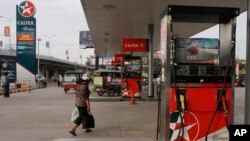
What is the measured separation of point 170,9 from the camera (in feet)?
23.3

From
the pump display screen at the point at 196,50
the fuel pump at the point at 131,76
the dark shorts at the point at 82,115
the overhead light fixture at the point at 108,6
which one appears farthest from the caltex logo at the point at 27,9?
the pump display screen at the point at 196,50

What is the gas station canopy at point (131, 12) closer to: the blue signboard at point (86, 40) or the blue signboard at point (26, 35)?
the blue signboard at point (26, 35)

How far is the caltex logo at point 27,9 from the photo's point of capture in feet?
115

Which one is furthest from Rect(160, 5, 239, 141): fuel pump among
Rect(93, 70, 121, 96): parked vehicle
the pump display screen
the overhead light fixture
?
Rect(93, 70, 121, 96): parked vehicle

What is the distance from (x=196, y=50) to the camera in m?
7.42

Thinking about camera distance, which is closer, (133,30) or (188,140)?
(188,140)

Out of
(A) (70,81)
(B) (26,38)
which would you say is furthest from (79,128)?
(B) (26,38)

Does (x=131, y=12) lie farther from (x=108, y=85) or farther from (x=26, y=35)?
(x=26, y=35)

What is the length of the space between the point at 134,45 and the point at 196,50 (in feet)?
51.4

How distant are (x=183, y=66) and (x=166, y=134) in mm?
1204

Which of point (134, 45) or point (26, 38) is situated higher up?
point (26, 38)

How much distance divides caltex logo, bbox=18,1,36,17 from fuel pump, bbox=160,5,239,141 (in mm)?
29207

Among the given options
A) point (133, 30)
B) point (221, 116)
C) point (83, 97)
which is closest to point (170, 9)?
point (221, 116)

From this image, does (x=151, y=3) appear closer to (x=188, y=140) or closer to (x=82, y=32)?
(x=188, y=140)
